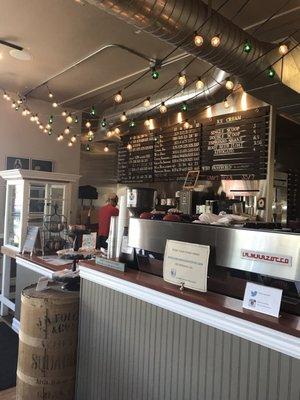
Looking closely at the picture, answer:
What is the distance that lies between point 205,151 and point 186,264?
3.29 metres

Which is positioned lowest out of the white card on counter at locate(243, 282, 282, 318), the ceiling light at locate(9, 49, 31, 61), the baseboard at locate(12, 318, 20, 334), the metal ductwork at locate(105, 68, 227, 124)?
the baseboard at locate(12, 318, 20, 334)

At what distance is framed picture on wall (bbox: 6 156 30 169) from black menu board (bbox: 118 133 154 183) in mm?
1574

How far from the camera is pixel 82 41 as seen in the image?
3.58m

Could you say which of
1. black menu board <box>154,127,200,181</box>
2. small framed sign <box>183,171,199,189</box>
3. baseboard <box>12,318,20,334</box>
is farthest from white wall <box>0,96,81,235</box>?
baseboard <box>12,318,20,334</box>

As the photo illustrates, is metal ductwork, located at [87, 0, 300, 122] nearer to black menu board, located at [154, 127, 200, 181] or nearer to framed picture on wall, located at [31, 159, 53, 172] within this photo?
black menu board, located at [154, 127, 200, 181]

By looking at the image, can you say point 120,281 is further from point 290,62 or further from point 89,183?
point 89,183

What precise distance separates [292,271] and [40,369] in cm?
173

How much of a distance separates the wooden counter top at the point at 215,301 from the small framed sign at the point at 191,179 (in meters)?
2.88

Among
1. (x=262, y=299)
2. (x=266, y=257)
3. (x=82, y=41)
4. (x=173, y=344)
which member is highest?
(x=82, y=41)

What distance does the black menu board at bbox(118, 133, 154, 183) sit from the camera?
5.76 metres

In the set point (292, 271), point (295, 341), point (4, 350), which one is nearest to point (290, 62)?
point (292, 271)

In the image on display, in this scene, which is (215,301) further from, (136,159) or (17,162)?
(17,162)

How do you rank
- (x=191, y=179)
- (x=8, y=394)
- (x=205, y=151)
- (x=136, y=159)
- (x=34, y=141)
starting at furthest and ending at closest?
(x=136, y=159) < (x=34, y=141) < (x=191, y=179) < (x=205, y=151) < (x=8, y=394)

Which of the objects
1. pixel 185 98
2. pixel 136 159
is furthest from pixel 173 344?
pixel 136 159
